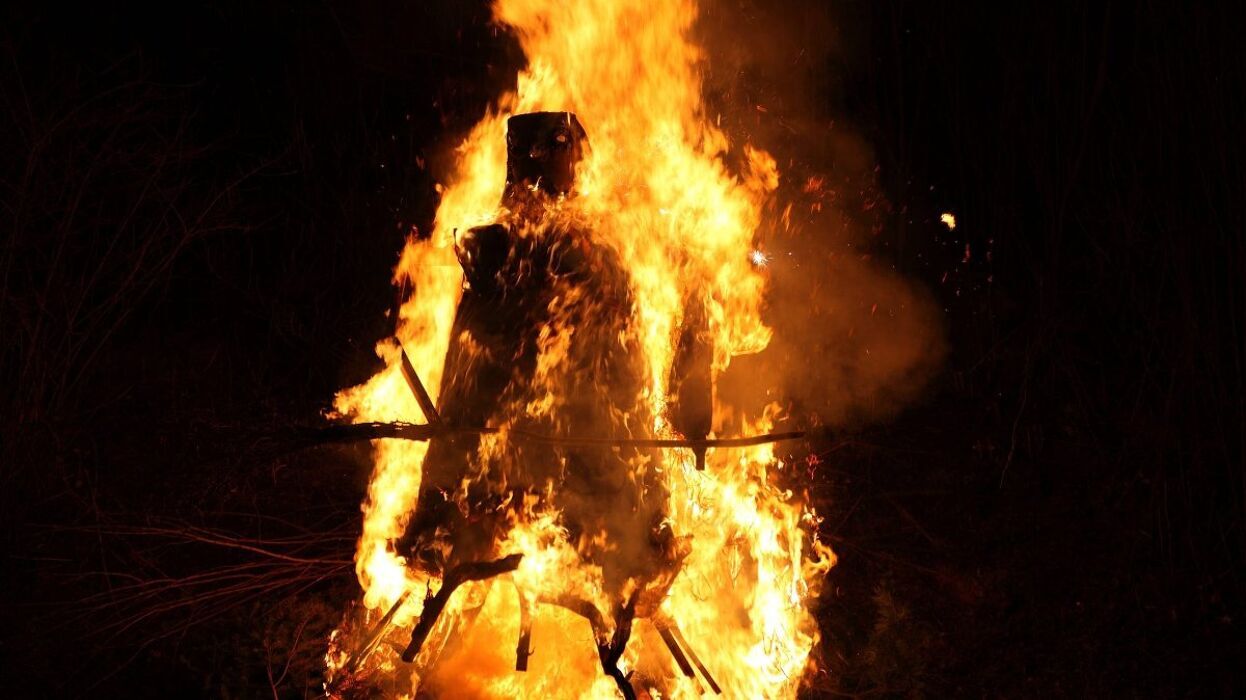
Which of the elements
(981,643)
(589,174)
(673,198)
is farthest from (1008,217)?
(589,174)

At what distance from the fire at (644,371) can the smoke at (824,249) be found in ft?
10.2

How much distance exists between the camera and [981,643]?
5.49 m

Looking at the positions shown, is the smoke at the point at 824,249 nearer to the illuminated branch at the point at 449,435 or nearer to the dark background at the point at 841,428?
the dark background at the point at 841,428

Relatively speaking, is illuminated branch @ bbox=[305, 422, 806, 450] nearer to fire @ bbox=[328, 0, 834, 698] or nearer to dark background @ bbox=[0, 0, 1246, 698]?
fire @ bbox=[328, 0, 834, 698]

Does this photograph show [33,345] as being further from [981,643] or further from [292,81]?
[981,643]

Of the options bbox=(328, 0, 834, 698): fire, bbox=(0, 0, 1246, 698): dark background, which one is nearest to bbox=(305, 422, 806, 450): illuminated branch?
bbox=(328, 0, 834, 698): fire

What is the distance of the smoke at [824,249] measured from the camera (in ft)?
24.3

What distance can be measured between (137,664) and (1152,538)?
6588 millimetres

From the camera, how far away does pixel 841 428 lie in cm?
737

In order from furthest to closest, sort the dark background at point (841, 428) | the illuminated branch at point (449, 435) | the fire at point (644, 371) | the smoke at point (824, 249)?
the smoke at point (824, 249) → the dark background at point (841, 428) → the fire at point (644, 371) → the illuminated branch at point (449, 435)

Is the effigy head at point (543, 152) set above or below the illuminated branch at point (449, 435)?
above

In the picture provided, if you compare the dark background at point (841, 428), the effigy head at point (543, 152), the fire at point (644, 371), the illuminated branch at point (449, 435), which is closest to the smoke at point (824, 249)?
the dark background at point (841, 428)

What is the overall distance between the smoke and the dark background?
0.33 feet

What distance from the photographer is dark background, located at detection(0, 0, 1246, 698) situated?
5320mm
